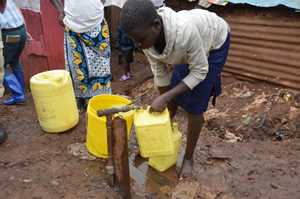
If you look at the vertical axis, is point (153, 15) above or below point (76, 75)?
above

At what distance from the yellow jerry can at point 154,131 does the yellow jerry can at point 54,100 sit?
3.84 ft

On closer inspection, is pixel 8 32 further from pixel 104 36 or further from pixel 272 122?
pixel 272 122

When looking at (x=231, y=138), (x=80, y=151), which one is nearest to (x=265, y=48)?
(x=231, y=138)

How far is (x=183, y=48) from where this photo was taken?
7.70 ft

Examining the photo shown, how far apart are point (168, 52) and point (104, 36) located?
1.63m

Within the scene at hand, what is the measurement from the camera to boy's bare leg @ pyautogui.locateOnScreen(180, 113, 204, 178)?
2.83 meters

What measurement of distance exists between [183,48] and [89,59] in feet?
5.48

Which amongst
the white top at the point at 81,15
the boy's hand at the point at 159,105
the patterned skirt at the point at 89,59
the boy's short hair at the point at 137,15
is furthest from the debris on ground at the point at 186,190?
the white top at the point at 81,15

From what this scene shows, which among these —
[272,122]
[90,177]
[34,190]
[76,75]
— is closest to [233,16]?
[272,122]

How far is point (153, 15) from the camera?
2.20 metres

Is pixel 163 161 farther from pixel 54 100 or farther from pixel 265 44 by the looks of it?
pixel 265 44

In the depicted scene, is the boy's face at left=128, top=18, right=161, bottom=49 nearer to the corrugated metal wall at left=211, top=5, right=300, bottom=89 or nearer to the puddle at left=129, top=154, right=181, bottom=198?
the puddle at left=129, top=154, right=181, bottom=198

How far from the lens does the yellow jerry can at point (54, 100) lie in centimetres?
339

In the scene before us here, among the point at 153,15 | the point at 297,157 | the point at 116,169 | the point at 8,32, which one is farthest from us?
the point at 8,32
